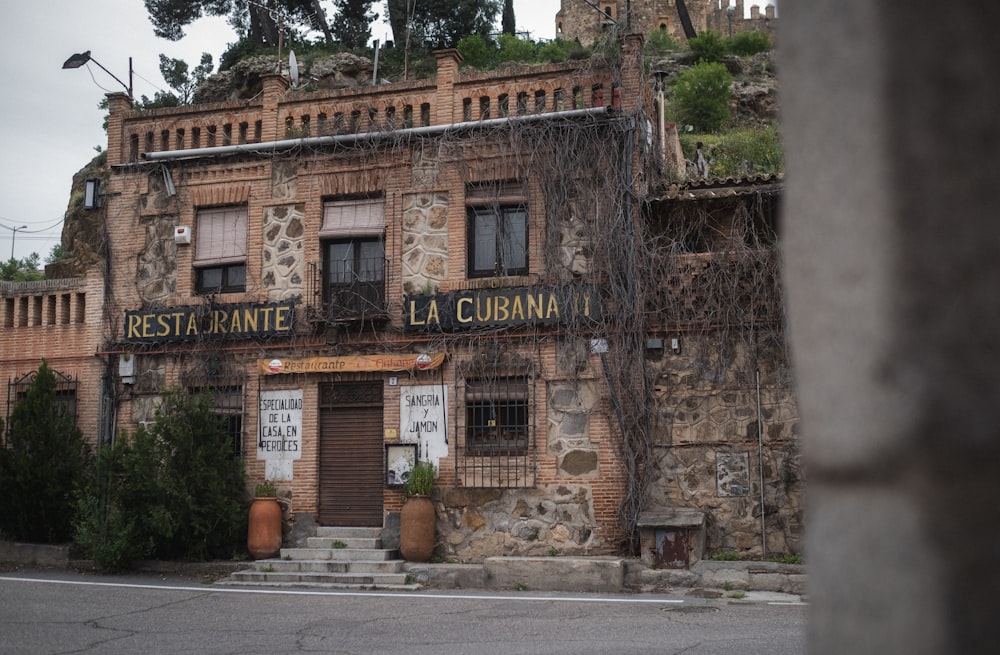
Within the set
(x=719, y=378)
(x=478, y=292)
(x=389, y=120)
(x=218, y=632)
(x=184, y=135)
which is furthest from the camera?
(x=184, y=135)

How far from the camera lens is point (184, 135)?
61.7ft

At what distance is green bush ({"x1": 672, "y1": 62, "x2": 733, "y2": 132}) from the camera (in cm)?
3653

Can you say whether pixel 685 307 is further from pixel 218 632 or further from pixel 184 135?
pixel 184 135

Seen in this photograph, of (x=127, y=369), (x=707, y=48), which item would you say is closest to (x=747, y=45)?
(x=707, y=48)

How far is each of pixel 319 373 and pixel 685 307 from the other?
617cm

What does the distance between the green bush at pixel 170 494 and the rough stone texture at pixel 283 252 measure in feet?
7.65

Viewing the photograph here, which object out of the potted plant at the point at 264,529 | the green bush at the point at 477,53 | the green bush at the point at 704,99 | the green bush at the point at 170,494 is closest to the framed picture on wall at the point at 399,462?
the potted plant at the point at 264,529

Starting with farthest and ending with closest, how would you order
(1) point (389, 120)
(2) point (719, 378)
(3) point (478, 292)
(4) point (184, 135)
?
(4) point (184, 135)
(1) point (389, 120)
(3) point (478, 292)
(2) point (719, 378)

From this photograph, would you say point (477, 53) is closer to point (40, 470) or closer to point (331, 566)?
point (40, 470)

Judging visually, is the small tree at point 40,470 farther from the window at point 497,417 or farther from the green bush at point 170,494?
the window at point 497,417

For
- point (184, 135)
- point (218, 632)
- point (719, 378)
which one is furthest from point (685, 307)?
point (184, 135)

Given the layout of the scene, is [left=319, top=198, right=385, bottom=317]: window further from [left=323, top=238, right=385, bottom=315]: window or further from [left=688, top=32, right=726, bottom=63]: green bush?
[left=688, top=32, right=726, bottom=63]: green bush

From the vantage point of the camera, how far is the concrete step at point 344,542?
53.0 ft

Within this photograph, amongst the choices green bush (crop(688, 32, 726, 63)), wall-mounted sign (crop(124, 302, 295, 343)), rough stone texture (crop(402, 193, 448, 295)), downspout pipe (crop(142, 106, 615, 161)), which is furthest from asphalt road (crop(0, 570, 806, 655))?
green bush (crop(688, 32, 726, 63))
